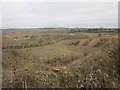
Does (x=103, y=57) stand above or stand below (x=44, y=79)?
above

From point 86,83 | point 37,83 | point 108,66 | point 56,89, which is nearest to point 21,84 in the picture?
point 37,83

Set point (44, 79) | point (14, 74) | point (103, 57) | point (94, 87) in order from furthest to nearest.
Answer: point (103, 57), point (14, 74), point (44, 79), point (94, 87)

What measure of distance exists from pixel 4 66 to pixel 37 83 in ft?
9.45

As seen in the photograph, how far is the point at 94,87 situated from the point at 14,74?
278cm

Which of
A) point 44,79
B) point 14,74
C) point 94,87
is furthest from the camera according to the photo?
point 14,74

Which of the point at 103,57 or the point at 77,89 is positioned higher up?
the point at 103,57

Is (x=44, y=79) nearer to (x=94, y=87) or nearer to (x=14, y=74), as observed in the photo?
(x=14, y=74)

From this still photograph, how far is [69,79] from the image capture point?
248 inches

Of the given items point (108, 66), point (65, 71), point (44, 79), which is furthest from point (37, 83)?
point (108, 66)

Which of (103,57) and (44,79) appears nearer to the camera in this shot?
(44,79)

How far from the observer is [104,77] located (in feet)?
20.5

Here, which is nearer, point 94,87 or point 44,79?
point 94,87

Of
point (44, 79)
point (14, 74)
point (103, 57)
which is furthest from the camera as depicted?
point (103, 57)

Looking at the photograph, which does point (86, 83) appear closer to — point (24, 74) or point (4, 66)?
point (24, 74)
